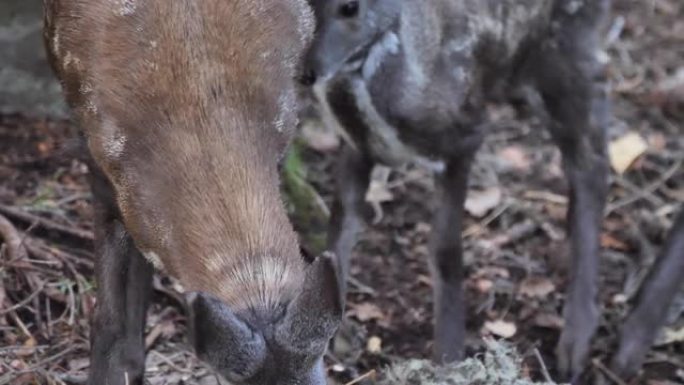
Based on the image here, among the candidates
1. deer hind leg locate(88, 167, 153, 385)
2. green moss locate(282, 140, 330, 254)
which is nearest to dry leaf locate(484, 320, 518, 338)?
green moss locate(282, 140, 330, 254)

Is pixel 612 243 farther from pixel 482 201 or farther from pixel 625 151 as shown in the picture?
pixel 625 151

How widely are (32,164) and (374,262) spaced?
1.78 meters

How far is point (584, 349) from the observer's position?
17.8 feet

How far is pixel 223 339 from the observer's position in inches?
125

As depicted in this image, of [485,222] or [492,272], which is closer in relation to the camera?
[492,272]

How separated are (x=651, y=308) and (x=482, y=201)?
1.47m

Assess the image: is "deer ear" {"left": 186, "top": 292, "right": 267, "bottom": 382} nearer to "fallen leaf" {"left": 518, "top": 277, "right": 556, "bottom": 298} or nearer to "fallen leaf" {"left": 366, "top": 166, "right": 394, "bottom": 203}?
"fallen leaf" {"left": 518, "top": 277, "right": 556, "bottom": 298}

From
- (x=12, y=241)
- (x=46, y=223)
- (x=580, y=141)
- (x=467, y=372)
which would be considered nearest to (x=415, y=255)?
(x=580, y=141)

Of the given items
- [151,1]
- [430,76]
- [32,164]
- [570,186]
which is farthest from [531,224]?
[151,1]

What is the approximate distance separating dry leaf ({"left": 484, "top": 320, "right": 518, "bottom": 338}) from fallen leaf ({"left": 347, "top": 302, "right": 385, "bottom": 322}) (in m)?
0.51

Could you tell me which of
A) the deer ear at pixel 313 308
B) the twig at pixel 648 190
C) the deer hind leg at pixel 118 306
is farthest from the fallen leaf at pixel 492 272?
the deer ear at pixel 313 308

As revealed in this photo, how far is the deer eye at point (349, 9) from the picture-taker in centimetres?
484

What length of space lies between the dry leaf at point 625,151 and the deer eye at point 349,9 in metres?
2.55

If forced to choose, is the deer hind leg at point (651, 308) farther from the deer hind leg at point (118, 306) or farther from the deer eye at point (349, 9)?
the deer hind leg at point (118, 306)
